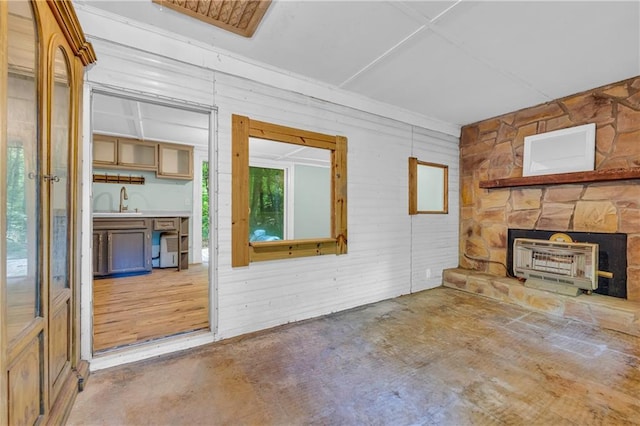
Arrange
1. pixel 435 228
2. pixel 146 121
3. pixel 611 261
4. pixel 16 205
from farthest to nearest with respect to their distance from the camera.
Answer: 1. pixel 435 228
2. pixel 146 121
3. pixel 611 261
4. pixel 16 205

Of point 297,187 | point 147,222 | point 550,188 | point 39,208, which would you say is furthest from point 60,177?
point 297,187

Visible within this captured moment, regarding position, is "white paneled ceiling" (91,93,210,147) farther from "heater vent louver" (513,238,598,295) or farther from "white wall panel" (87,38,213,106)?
"heater vent louver" (513,238,598,295)

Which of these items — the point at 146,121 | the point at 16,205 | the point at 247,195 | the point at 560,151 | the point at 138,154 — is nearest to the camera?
the point at 16,205

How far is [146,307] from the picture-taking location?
3146mm

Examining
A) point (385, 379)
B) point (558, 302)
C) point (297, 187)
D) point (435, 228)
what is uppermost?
point (297, 187)

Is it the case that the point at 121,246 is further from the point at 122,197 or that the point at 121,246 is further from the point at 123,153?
the point at 123,153

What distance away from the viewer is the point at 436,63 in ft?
8.72

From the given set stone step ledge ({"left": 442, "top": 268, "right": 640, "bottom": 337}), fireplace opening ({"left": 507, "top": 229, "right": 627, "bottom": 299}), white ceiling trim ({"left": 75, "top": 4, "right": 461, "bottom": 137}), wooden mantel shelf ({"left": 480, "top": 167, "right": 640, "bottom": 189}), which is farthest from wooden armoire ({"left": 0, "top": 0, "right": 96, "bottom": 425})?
fireplace opening ({"left": 507, "top": 229, "right": 627, "bottom": 299})

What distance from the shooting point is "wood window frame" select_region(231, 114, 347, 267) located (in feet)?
8.36

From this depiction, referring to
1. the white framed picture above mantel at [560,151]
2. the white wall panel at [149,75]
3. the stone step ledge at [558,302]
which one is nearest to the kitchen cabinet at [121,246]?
the white wall panel at [149,75]

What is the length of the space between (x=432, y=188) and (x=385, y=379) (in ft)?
10.6

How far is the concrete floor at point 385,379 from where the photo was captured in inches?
63.1

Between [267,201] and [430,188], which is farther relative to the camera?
[267,201]

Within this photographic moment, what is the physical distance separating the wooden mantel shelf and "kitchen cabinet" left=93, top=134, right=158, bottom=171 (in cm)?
582
